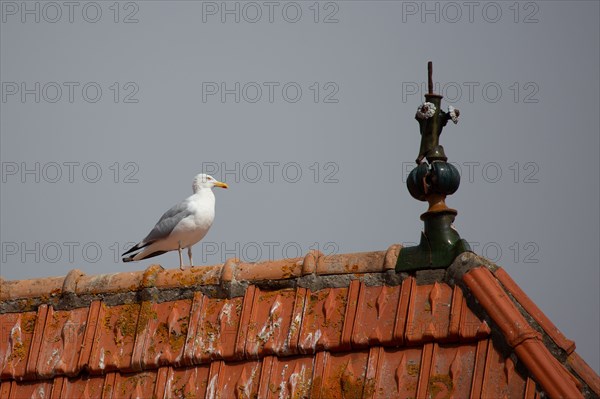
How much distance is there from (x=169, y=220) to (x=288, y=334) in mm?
4522

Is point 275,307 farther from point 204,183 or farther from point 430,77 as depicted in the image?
point 204,183

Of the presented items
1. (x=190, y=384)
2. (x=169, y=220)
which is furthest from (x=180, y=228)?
(x=190, y=384)

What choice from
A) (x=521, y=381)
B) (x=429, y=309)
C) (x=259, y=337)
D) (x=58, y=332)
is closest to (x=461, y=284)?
(x=429, y=309)

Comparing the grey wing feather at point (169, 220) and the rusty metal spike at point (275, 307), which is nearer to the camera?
the rusty metal spike at point (275, 307)

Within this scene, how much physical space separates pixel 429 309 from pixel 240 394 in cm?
118

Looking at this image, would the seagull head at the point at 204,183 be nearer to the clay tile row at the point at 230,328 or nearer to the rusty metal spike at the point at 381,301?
the clay tile row at the point at 230,328

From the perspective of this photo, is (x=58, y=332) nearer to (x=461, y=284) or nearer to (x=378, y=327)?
(x=378, y=327)

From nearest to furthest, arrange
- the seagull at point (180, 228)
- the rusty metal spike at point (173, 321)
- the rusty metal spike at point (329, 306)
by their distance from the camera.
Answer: the rusty metal spike at point (329, 306) → the rusty metal spike at point (173, 321) → the seagull at point (180, 228)

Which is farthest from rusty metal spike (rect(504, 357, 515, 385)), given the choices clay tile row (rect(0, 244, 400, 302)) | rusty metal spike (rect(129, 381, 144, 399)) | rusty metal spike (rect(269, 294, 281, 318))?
rusty metal spike (rect(129, 381, 144, 399))

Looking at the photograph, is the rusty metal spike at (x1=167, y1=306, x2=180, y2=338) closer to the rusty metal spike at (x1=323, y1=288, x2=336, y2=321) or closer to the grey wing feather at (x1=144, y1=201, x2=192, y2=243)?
the rusty metal spike at (x1=323, y1=288, x2=336, y2=321)

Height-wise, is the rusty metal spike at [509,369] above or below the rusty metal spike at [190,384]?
above

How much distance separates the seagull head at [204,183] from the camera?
11.4 metres

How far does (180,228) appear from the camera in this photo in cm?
1052

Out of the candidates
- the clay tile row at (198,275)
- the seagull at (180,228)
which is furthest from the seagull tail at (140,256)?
the clay tile row at (198,275)
